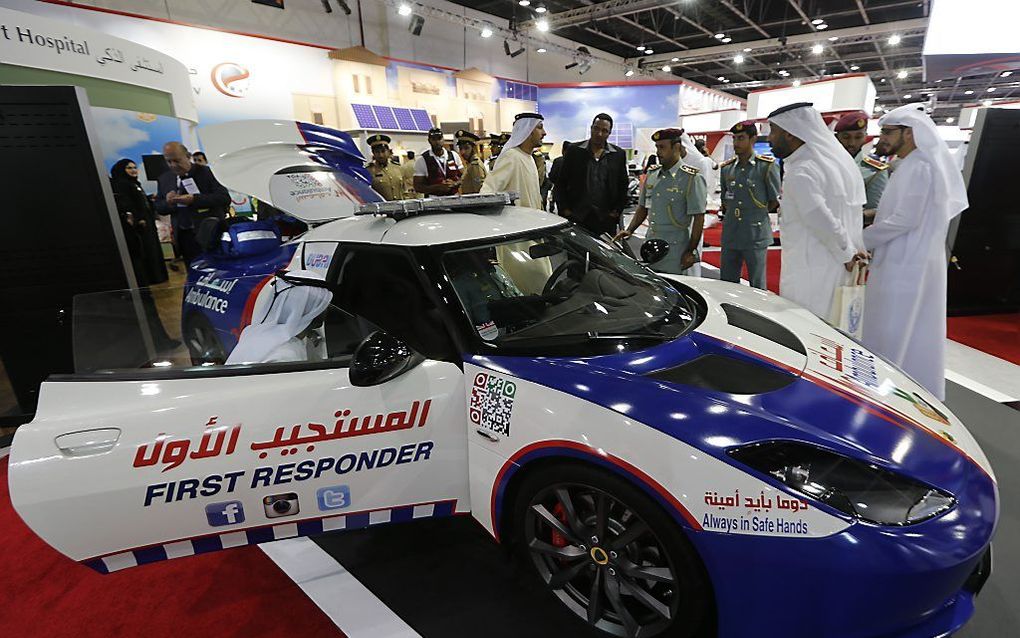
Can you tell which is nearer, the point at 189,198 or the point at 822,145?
the point at 822,145

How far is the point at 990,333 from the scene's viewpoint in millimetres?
4625

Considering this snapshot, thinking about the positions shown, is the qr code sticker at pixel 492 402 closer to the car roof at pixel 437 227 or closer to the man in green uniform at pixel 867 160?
the car roof at pixel 437 227

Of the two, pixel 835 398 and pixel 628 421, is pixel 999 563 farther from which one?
pixel 628 421

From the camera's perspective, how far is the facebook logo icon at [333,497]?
163cm

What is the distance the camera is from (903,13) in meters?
15.9

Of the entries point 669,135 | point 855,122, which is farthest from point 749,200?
point 855,122

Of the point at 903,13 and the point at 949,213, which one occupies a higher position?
the point at 903,13

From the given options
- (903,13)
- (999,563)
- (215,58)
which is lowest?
(999,563)

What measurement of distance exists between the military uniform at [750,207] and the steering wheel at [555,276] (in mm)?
2670

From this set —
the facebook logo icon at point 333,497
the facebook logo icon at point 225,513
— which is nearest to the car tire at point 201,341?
the facebook logo icon at point 225,513

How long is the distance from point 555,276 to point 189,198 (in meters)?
4.07

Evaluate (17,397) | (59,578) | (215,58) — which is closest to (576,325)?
(59,578)

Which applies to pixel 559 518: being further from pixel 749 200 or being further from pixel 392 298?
pixel 749 200

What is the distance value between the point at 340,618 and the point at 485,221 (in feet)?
5.05
